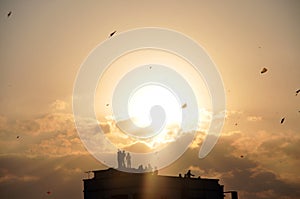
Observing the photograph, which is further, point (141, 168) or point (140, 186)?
point (141, 168)

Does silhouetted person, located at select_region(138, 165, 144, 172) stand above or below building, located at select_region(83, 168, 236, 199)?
above

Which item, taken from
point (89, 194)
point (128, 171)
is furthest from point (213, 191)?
point (89, 194)

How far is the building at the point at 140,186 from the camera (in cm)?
6131

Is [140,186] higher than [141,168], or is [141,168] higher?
[141,168]

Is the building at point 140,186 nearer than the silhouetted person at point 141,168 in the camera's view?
Yes

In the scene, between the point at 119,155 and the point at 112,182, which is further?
the point at 119,155

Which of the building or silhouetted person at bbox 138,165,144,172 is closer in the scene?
the building

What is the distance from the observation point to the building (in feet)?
201

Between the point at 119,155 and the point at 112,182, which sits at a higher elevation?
the point at 119,155

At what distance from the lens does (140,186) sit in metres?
61.3

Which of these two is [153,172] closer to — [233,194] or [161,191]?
[161,191]

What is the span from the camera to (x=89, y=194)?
65.2 meters

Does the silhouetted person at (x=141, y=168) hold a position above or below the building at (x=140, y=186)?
above

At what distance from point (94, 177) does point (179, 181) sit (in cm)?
1316
